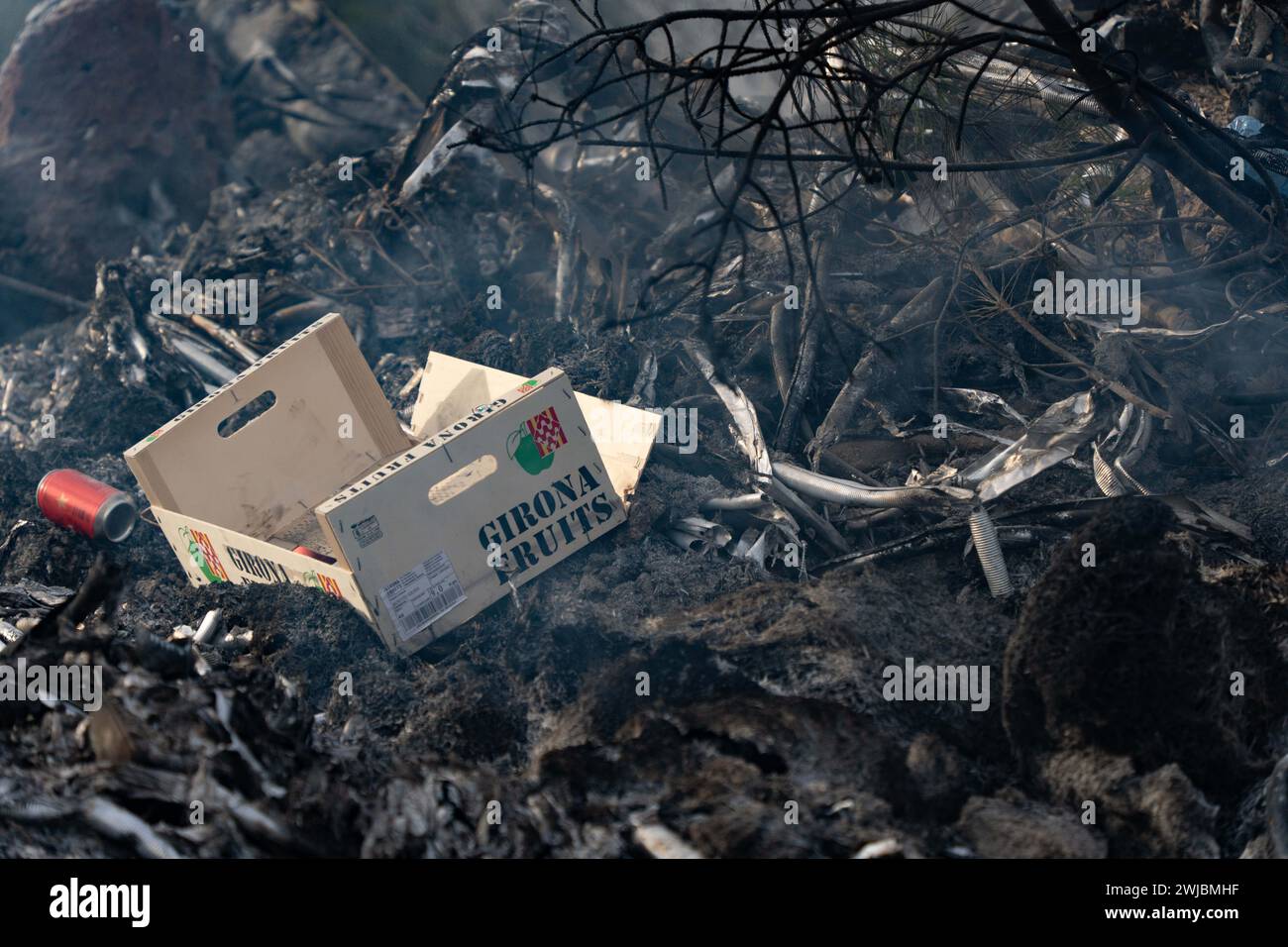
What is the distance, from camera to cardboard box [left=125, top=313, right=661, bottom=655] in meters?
3.58

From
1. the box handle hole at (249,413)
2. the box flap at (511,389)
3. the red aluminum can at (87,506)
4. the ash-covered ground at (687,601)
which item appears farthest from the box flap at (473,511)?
the box handle hole at (249,413)

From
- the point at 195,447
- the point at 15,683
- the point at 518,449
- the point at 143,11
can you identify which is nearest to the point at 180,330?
the point at 195,447

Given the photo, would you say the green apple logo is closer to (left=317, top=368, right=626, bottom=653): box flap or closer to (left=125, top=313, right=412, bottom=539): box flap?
(left=317, top=368, right=626, bottom=653): box flap

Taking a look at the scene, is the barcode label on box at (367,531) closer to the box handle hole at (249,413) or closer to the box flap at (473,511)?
the box flap at (473,511)

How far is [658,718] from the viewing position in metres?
2.95

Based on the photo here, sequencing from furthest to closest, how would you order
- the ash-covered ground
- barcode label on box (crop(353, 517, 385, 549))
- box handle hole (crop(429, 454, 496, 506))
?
1. box handle hole (crop(429, 454, 496, 506))
2. barcode label on box (crop(353, 517, 385, 549))
3. the ash-covered ground

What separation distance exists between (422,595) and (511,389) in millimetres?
867

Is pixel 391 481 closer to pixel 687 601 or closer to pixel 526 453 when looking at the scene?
pixel 526 453

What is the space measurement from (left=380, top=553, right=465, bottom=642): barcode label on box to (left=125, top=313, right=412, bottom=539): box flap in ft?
3.93

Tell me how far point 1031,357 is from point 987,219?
757 millimetres

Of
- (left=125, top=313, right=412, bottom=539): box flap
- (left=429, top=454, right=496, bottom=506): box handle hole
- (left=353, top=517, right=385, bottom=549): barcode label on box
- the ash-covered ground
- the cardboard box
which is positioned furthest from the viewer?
(left=125, top=313, right=412, bottom=539): box flap

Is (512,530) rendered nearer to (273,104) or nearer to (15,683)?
(15,683)

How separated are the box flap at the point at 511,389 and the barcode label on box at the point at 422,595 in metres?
0.82

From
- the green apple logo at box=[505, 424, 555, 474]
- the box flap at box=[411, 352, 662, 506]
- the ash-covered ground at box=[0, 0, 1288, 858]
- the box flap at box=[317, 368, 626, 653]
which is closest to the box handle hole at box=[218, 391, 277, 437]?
the ash-covered ground at box=[0, 0, 1288, 858]
